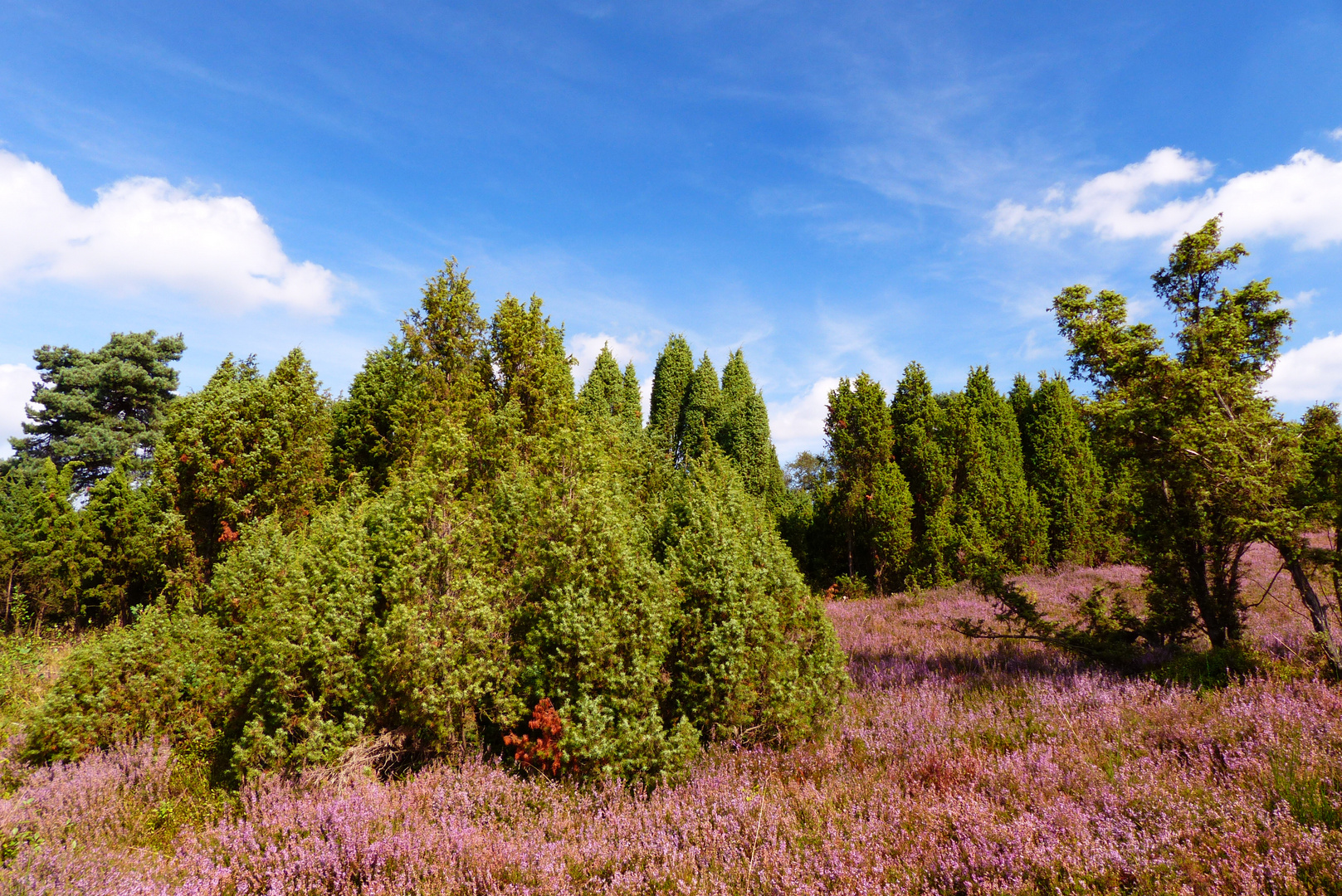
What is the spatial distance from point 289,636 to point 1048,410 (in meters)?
22.7

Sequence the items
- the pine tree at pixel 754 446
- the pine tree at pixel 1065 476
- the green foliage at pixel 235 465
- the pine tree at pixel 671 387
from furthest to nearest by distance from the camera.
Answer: the pine tree at pixel 671 387 < the pine tree at pixel 754 446 < the pine tree at pixel 1065 476 < the green foliage at pixel 235 465

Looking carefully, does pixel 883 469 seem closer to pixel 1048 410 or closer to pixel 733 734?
pixel 1048 410

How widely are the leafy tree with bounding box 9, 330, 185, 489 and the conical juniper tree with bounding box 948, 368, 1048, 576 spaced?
35.6 metres

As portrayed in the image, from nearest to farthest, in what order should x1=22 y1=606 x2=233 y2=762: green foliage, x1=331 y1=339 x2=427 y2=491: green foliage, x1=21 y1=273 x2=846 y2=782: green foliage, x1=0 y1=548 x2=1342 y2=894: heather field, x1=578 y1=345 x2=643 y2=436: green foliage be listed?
1. x1=0 y1=548 x2=1342 y2=894: heather field
2. x1=21 y1=273 x2=846 y2=782: green foliage
3. x1=22 y1=606 x2=233 y2=762: green foliage
4. x1=331 y1=339 x2=427 y2=491: green foliage
5. x1=578 y1=345 x2=643 y2=436: green foliage

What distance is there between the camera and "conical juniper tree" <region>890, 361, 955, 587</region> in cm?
1714

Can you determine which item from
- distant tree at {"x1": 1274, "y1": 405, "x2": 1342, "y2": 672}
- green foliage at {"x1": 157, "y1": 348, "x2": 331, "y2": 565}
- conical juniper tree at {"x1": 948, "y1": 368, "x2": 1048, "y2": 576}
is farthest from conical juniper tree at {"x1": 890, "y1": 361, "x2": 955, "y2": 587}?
Result: green foliage at {"x1": 157, "y1": 348, "x2": 331, "y2": 565}

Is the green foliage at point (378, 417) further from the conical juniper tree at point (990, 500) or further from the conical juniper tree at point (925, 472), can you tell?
the conical juniper tree at point (990, 500)

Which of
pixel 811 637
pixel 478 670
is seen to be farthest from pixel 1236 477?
pixel 478 670

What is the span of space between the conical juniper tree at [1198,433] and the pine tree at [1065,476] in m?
12.0

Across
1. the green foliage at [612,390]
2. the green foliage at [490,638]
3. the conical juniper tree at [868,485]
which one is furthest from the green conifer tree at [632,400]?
the green foliage at [490,638]

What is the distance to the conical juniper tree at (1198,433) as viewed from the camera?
6.00 metres

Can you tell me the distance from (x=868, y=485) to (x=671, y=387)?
61.0ft

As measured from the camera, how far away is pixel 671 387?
34844mm

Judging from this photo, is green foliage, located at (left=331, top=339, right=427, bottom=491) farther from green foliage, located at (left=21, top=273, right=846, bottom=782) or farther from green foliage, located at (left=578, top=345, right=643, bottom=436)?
green foliage, located at (left=578, top=345, right=643, bottom=436)
